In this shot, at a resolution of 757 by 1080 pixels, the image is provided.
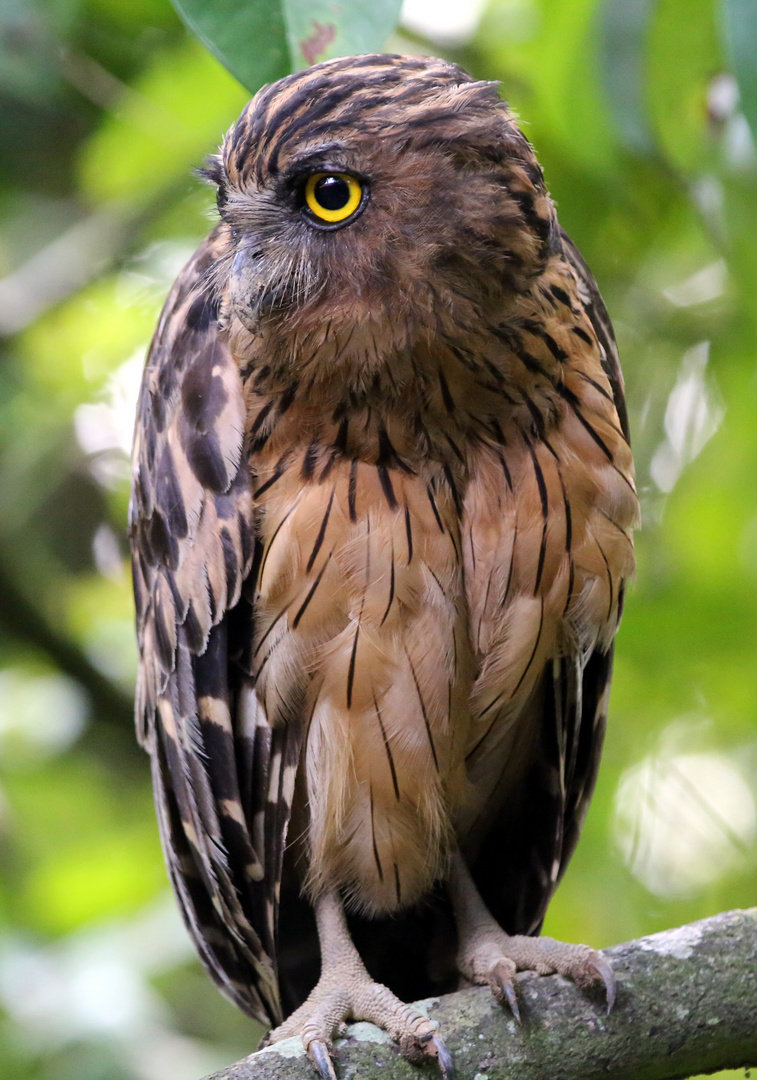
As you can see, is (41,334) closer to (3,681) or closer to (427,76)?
(3,681)

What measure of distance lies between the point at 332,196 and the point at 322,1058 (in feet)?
4.30

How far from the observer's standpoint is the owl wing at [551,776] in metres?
2.30

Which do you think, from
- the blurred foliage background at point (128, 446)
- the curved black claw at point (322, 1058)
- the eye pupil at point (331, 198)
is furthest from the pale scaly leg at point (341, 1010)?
the eye pupil at point (331, 198)

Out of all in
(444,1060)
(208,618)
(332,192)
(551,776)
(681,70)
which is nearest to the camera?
(444,1060)

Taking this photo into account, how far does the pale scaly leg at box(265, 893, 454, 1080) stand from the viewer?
72.2 inches

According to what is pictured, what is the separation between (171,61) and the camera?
3338 millimetres

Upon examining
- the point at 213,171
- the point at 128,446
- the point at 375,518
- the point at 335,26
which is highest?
the point at 128,446

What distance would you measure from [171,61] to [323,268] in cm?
172

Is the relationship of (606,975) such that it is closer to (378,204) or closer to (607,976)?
(607,976)

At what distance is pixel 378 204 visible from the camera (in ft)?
6.22

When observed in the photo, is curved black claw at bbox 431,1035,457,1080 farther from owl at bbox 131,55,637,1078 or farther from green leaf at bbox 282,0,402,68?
green leaf at bbox 282,0,402,68

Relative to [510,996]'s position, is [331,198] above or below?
above

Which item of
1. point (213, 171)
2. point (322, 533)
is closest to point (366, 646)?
point (322, 533)

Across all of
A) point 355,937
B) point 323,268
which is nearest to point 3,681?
point 355,937
